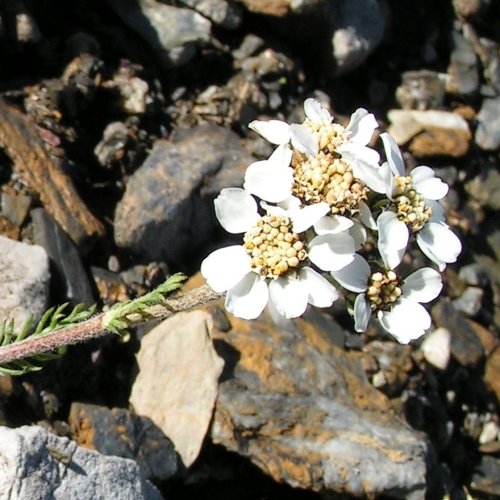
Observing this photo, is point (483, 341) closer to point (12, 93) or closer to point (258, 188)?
point (12, 93)

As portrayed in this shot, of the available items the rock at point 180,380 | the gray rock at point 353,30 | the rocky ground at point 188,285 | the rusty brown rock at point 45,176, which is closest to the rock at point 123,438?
the rocky ground at point 188,285

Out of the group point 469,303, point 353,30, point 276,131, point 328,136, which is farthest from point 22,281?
point 469,303

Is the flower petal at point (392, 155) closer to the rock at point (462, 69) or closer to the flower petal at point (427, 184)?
the flower petal at point (427, 184)

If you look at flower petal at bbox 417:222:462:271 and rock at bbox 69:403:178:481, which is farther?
rock at bbox 69:403:178:481

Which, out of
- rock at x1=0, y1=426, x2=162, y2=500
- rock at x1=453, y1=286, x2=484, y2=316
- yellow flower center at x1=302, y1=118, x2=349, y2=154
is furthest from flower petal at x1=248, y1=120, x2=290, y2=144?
rock at x1=453, y1=286, x2=484, y2=316

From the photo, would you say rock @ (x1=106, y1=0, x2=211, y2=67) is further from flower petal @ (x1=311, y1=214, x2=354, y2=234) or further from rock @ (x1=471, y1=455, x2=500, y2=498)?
rock @ (x1=471, y1=455, x2=500, y2=498)

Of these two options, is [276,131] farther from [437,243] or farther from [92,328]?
[92,328]
